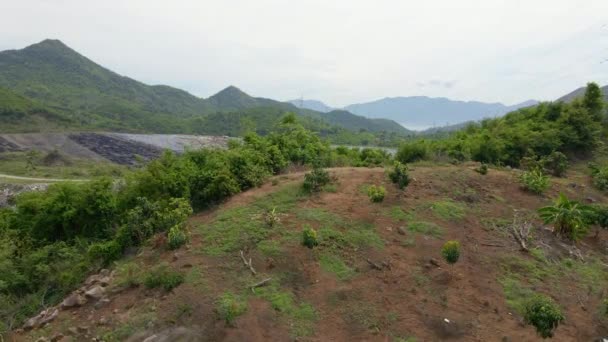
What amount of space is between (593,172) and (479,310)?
52.5 ft

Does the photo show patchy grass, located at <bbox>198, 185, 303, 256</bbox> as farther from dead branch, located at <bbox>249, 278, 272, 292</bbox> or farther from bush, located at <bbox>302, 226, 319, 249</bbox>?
dead branch, located at <bbox>249, 278, 272, 292</bbox>

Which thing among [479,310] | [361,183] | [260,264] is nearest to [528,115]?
[361,183]

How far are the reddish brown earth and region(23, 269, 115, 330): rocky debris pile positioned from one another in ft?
0.69

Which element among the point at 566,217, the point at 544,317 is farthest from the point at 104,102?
the point at 544,317

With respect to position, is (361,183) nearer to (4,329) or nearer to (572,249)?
(572,249)

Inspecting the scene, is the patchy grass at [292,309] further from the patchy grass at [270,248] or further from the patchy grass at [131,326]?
the patchy grass at [131,326]

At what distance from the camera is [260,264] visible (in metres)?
11.3

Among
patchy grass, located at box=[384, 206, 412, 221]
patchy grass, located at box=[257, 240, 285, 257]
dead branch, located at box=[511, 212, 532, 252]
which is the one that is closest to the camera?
patchy grass, located at box=[257, 240, 285, 257]

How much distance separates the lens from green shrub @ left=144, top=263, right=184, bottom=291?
1045cm

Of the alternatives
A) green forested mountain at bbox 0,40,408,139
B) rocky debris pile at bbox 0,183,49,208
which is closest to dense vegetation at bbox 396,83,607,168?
rocky debris pile at bbox 0,183,49,208

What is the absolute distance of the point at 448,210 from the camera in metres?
14.5

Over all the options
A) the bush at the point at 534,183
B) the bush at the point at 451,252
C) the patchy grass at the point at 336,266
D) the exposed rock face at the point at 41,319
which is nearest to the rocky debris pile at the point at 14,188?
the exposed rock face at the point at 41,319

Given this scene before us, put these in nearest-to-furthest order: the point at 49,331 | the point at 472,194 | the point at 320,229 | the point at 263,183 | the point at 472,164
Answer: the point at 49,331 → the point at 320,229 → the point at 472,194 → the point at 263,183 → the point at 472,164

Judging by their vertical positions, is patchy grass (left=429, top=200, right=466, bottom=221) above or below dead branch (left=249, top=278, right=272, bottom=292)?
above
